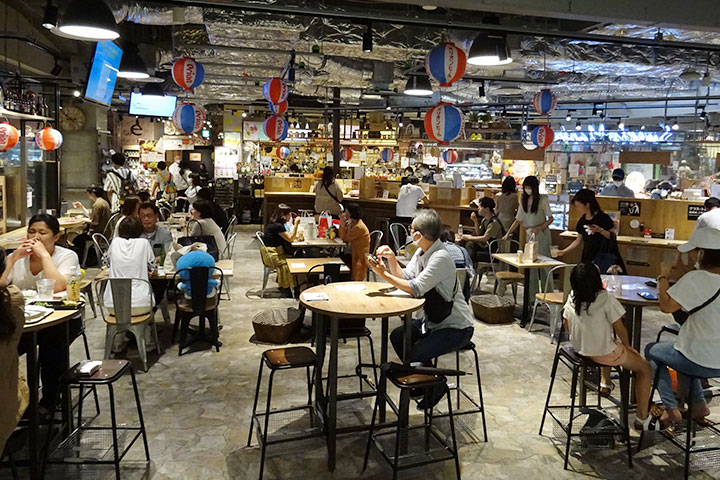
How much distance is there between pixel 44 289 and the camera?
361cm

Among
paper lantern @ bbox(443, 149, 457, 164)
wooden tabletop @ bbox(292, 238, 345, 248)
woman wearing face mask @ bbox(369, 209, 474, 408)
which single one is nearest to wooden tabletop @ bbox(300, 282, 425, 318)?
woman wearing face mask @ bbox(369, 209, 474, 408)

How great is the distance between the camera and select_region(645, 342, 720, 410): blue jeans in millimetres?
3494

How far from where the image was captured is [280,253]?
25.9ft

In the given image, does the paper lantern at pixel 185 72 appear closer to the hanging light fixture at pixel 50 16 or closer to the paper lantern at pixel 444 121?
the hanging light fixture at pixel 50 16

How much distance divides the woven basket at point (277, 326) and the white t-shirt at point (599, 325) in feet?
10.1

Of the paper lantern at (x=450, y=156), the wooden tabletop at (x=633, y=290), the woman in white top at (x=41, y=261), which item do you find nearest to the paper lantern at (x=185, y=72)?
the woman in white top at (x=41, y=261)

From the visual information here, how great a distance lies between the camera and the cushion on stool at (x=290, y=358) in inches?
138

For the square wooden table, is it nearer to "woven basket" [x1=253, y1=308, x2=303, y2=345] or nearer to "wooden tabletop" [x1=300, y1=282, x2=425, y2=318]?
"woven basket" [x1=253, y1=308, x2=303, y2=345]

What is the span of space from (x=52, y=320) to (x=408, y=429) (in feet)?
7.04

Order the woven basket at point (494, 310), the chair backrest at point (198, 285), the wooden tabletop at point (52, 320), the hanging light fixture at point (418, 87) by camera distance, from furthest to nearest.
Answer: the hanging light fixture at point (418, 87)
the woven basket at point (494, 310)
the chair backrest at point (198, 285)
the wooden tabletop at point (52, 320)

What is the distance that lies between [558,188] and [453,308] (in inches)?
509

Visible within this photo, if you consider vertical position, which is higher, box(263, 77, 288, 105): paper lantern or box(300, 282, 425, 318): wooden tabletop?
box(263, 77, 288, 105): paper lantern

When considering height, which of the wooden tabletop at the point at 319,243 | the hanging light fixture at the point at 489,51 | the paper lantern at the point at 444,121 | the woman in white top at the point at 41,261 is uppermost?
the hanging light fixture at the point at 489,51

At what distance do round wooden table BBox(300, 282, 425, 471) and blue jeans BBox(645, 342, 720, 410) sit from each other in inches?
61.4
